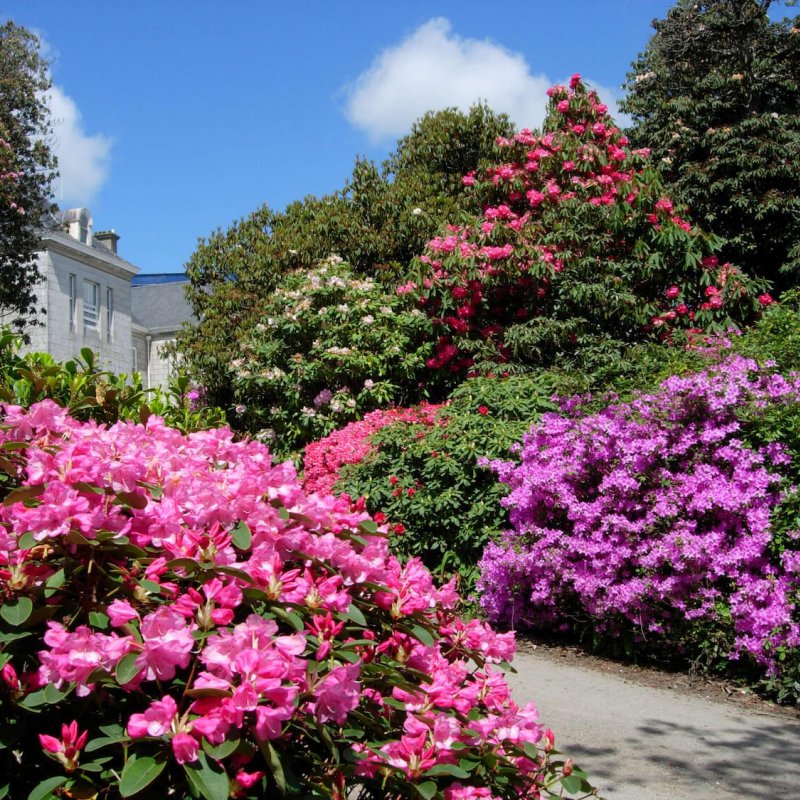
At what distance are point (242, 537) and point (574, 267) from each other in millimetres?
8156

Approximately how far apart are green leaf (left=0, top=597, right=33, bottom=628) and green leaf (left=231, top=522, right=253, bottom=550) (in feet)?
1.41

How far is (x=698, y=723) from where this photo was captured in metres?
4.48

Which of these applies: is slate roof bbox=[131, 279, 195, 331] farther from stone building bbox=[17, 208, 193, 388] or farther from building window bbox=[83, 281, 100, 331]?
building window bbox=[83, 281, 100, 331]

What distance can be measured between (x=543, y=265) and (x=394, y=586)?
7712 mm

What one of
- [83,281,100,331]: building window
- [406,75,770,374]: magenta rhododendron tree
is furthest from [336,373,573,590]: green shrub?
[83,281,100,331]: building window

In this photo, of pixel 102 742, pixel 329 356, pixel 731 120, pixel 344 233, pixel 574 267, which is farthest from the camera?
pixel 731 120

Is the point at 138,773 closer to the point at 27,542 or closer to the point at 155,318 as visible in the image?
the point at 27,542

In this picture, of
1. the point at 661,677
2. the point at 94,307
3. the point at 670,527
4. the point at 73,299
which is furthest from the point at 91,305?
the point at 661,677

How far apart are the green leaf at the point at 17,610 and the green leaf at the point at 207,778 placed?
1.42 ft

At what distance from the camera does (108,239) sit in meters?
35.2

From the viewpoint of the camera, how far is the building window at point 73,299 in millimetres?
29438

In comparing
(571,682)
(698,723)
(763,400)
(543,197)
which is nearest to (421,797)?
(698,723)

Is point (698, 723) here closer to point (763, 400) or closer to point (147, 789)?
point (763, 400)

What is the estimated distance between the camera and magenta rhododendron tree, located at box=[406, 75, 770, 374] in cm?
923
